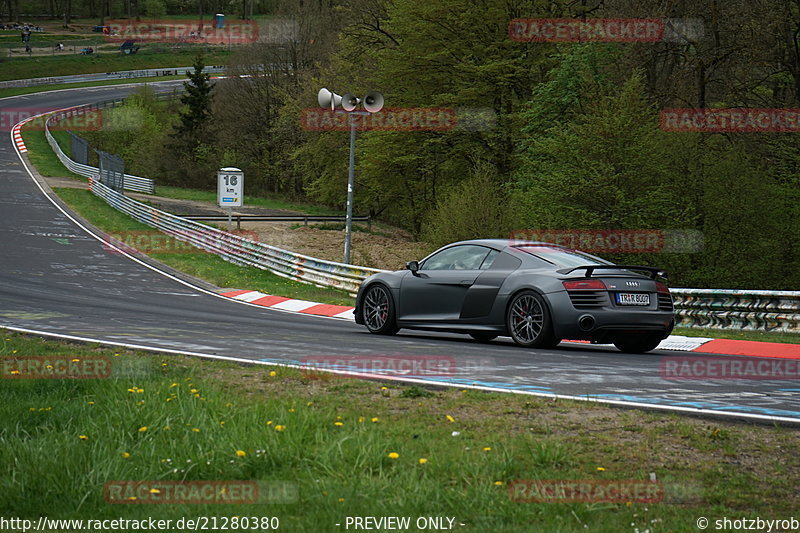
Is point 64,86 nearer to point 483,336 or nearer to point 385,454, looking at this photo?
point 483,336

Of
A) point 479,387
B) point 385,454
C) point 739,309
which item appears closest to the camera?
point 385,454

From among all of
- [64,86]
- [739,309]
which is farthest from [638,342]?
[64,86]

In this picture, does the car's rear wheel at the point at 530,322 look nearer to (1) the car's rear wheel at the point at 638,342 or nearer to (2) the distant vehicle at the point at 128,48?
(1) the car's rear wheel at the point at 638,342

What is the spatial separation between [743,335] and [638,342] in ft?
13.0

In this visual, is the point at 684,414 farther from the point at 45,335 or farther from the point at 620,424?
the point at 45,335

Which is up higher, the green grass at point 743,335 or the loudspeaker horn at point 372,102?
the loudspeaker horn at point 372,102

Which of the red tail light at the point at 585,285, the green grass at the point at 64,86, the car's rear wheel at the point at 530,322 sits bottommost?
the car's rear wheel at the point at 530,322

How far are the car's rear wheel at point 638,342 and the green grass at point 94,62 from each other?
99321 mm

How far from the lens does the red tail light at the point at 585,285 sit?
10867 millimetres

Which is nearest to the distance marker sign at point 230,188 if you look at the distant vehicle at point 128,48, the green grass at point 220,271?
the green grass at point 220,271

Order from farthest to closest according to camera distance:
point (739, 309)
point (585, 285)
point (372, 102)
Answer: point (372, 102), point (739, 309), point (585, 285)

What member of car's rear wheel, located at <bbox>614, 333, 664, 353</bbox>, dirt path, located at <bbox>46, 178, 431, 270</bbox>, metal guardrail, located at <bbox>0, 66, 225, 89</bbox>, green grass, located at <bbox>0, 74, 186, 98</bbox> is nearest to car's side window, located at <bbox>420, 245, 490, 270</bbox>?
car's rear wheel, located at <bbox>614, 333, 664, 353</bbox>

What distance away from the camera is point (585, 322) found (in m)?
10.8

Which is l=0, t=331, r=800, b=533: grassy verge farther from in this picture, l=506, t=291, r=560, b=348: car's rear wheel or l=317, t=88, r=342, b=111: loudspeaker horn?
l=317, t=88, r=342, b=111: loudspeaker horn
